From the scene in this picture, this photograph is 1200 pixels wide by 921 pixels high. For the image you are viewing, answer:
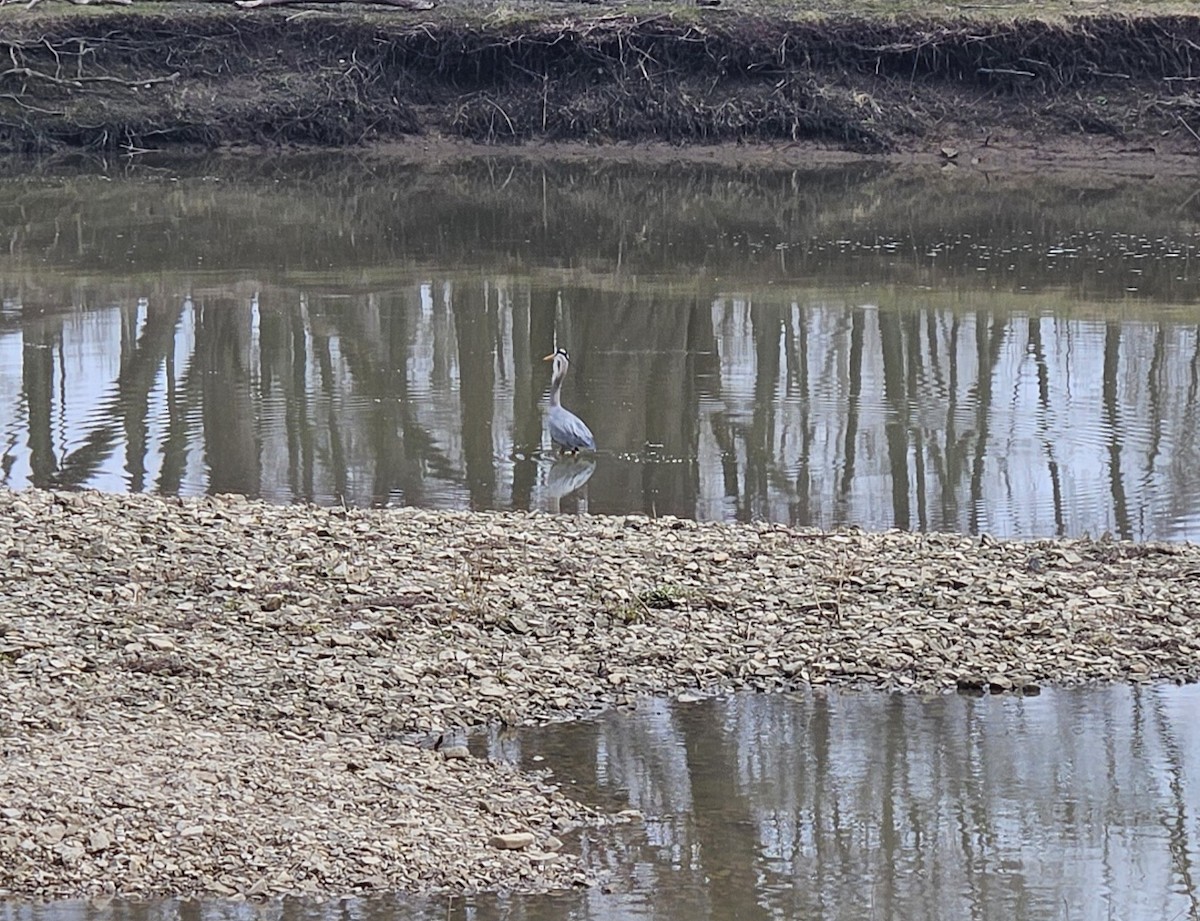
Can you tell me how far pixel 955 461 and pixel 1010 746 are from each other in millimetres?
6937

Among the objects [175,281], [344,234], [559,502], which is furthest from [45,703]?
[344,234]

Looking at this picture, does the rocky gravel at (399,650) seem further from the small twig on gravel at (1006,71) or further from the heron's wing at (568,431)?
the small twig on gravel at (1006,71)

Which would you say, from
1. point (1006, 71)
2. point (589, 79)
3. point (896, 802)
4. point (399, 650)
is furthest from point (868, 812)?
point (589, 79)

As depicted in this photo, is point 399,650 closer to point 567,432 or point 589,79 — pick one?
point 567,432

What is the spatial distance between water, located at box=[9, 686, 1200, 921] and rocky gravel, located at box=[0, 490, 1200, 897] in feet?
0.69

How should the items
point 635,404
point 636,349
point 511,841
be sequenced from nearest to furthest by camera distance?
point 511,841 < point 635,404 < point 636,349

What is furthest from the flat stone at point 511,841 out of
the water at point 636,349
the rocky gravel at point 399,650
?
the water at point 636,349

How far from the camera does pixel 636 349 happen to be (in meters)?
20.8

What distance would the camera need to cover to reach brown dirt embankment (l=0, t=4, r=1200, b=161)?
130 feet

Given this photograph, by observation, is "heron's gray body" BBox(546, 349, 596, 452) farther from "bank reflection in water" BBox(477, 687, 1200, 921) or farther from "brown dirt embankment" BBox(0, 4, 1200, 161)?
"brown dirt embankment" BBox(0, 4, 1200, 161)

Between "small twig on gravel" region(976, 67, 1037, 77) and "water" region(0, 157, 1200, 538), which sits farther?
"small twig on gravel" region(976, 67, 1037, 77)

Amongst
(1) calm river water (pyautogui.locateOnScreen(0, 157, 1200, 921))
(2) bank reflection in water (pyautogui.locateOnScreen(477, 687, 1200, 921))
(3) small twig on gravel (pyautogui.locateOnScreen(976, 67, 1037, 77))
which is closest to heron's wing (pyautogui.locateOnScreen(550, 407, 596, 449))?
(1) calm river water (pyautogui.locateOnScreen(0, 157, 1200, 921))

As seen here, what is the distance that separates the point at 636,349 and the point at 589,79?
21717 millimetres

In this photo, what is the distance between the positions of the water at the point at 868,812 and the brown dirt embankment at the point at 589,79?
1206 inches
